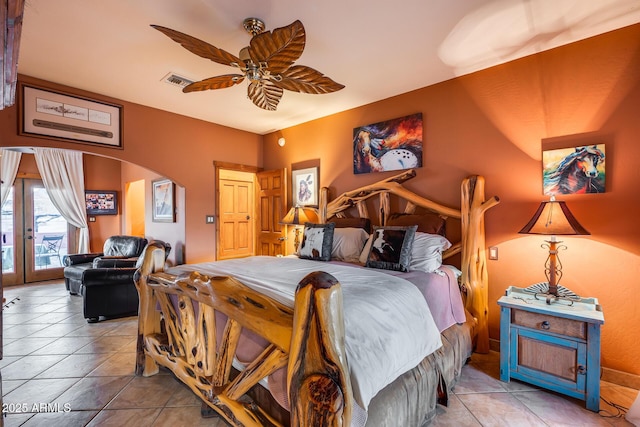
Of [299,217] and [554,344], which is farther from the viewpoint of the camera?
[299,217]

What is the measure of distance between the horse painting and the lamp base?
2.54 feet

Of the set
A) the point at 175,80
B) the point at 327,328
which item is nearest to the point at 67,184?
Result: the point at 175,80

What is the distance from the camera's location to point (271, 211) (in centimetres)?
481

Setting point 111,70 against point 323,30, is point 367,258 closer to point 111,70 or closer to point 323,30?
point 323,30

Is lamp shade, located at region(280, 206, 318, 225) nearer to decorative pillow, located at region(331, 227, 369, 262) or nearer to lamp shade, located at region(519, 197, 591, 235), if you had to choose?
decorative pillow, located at region(331, 227, 369, 262)

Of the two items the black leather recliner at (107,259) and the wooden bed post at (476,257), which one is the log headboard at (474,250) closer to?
the wooden bed post at (476,257)

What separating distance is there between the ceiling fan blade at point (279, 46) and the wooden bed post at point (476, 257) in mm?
1925

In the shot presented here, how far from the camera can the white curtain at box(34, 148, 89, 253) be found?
556 cm

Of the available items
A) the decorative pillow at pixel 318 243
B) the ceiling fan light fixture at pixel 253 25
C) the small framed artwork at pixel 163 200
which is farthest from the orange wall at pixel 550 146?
the small framed artwork at pixel 163 200

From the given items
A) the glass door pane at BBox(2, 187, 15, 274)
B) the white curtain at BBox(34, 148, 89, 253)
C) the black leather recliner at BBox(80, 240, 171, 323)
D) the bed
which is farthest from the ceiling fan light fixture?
the glass door pane at BBox(2, 187, 15, 274)

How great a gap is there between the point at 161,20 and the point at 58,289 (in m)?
5.15

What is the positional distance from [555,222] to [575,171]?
56cm

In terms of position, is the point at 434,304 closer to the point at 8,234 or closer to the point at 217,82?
the point at 217,82

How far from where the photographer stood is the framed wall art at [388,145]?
3.27 m
